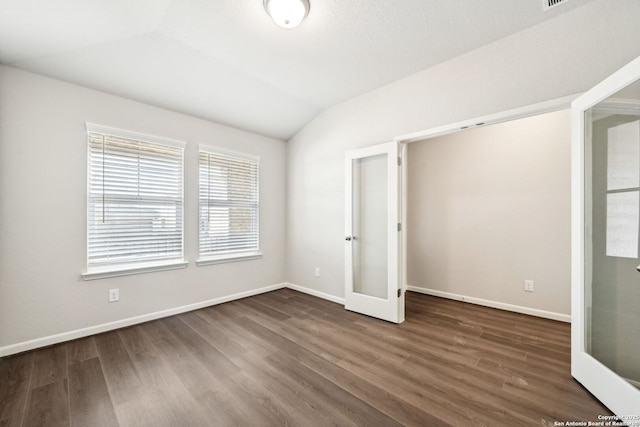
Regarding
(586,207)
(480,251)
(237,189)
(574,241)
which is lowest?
(480,251)

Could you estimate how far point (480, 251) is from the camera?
3445mm

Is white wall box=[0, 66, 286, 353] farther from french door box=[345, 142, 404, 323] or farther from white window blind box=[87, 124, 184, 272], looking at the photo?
french door box=[345, 142, 404, 323]

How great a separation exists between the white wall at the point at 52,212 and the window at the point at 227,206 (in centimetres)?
57

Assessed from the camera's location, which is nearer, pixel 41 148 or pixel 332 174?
pixel 41 148

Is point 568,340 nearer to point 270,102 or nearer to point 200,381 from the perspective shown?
point 200,381

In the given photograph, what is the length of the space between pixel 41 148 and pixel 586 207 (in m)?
4.50

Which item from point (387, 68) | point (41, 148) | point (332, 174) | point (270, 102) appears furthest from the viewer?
point (332, 174)

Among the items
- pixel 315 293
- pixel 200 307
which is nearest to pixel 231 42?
pixel 200 307

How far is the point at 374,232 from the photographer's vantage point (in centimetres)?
311

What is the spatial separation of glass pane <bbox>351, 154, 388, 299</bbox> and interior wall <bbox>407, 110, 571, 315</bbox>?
1.32 meters

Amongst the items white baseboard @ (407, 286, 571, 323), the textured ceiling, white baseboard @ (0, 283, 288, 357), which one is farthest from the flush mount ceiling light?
white baseboard @ (407, 286, 571, 323)

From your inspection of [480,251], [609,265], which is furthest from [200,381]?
[480,251]

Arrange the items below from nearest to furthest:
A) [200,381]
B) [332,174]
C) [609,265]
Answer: [609,265] → [200,381] → [332,174]

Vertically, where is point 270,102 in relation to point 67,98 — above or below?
above
